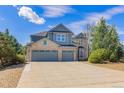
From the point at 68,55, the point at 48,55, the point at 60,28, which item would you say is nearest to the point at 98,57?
the point at 68,55

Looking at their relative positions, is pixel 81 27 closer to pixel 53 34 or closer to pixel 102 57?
pixel 53 34

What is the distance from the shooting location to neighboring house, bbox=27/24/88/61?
40.4 m

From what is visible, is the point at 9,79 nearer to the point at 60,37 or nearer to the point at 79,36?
the point at 60,37

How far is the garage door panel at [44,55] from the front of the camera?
40031mm

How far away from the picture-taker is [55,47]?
41312mm

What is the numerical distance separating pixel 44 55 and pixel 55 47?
6.86 ft

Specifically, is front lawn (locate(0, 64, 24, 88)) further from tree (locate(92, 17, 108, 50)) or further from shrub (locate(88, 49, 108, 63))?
tree (locate(92, 17, 108, 50))

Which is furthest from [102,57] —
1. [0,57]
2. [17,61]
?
[0,57]

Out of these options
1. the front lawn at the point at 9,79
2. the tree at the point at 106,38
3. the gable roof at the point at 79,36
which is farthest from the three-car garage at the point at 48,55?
the front lawn at the point at 9,79

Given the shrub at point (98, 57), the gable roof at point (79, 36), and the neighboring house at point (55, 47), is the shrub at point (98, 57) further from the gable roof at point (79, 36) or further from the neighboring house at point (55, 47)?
the gable roof at point (79, 36)

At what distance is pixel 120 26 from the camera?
39.4m

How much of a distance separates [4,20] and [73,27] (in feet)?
36.6

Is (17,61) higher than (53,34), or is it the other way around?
(53,34)
